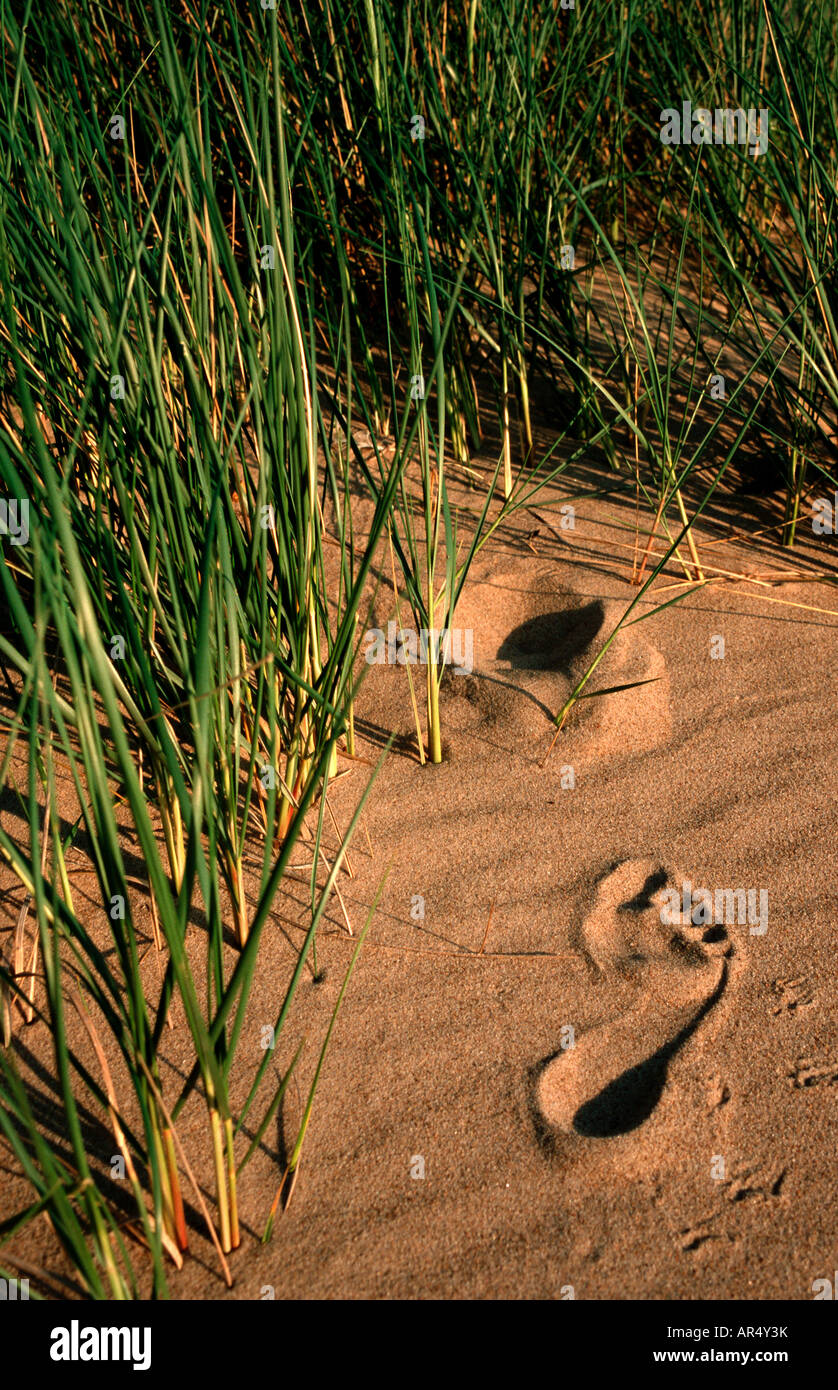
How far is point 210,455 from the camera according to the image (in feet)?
3.97

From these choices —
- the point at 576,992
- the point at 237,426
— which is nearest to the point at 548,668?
the point at 576,992

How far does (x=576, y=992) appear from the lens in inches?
50.9

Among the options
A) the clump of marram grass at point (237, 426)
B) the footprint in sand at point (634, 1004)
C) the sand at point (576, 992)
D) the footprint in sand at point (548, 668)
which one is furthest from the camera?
the footprint in sand at point (548, 668)

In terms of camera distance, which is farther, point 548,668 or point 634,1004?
point 548,668

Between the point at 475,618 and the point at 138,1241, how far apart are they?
1.17 m

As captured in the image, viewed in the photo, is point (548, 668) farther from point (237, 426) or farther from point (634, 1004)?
point (237, 426)

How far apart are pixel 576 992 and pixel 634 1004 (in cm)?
7

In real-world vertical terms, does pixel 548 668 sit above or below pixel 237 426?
below

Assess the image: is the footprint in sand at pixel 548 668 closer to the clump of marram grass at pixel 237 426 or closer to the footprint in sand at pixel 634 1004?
the clump of marram grass at pixel 237 426

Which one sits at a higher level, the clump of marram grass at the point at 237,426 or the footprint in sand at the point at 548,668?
the clump of marram grass at the point at 237,426

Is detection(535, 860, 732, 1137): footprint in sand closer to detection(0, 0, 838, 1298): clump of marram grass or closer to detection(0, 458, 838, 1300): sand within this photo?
detection(0, 458, 838, 1300): sand

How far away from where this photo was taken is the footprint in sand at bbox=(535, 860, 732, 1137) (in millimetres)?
1173

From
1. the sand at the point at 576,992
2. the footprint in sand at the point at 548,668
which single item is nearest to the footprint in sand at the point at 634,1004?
the sand at the point at 576,992

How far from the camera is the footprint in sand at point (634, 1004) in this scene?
1.17 m
